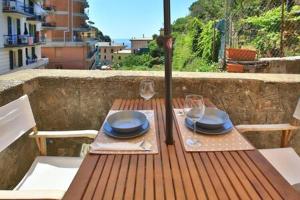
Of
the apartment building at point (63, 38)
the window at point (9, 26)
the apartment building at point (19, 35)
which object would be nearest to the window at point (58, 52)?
the apartment building at point (63, 38)

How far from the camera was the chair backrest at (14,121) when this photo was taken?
62.7 inches

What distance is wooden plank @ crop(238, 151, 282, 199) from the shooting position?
101cm

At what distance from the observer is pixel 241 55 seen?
22.0 feet

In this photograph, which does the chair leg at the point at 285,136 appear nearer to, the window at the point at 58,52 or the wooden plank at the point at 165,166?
the wooden plank at the point at 165,166

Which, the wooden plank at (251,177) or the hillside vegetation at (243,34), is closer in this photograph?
the wooden plank at (251,177)

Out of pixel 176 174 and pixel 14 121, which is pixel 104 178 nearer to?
pixel 176 174

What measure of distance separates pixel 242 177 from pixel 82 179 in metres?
0.55

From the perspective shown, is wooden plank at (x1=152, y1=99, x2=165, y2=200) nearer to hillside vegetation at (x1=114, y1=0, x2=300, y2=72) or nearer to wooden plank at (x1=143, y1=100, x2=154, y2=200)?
wooden plank at (x1=143, y1=100, x2=154, y2=200)

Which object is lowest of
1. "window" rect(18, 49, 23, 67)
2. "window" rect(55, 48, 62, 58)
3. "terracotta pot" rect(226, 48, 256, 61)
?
"terracotta pot" rect(226, 48, 256, 61)

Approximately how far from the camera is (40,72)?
2592 mm

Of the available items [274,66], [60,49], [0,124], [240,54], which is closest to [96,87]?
[0,124]

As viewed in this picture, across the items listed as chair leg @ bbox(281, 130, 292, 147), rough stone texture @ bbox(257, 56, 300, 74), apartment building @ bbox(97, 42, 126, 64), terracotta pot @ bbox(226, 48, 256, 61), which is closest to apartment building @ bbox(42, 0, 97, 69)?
apartment building @ bbox(97, 42, 126, 64)

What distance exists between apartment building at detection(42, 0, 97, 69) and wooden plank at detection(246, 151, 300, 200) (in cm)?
2592

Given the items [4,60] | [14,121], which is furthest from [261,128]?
[4,60]
